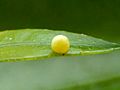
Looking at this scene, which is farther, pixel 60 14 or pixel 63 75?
pixel 60 14

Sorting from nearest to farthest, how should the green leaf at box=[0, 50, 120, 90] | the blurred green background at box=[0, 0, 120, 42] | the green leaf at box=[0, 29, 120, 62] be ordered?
the green leaf at box=[0, 29, 120, 62] → the green leaf at box=[0, 50, 120, 90] → the blurred green background at box=[0, 0, 120, 42]

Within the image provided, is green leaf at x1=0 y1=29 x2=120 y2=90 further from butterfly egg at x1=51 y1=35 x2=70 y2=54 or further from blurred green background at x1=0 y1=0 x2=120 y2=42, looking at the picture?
blurred green background at x1=0 y1=0 x2=120 y2=42

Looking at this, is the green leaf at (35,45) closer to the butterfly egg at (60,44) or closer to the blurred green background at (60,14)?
the butterfly egg at (60,44)

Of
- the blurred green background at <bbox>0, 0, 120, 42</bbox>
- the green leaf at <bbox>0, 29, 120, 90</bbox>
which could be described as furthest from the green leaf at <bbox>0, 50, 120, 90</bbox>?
the blurred green background at <bbox>0, 0, 120, 42</bbox>

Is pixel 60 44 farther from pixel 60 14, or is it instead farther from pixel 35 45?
pixel 60 14

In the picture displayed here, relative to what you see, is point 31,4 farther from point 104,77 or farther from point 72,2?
point 104,77

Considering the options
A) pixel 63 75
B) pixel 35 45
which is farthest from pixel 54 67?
pixel 35 45
